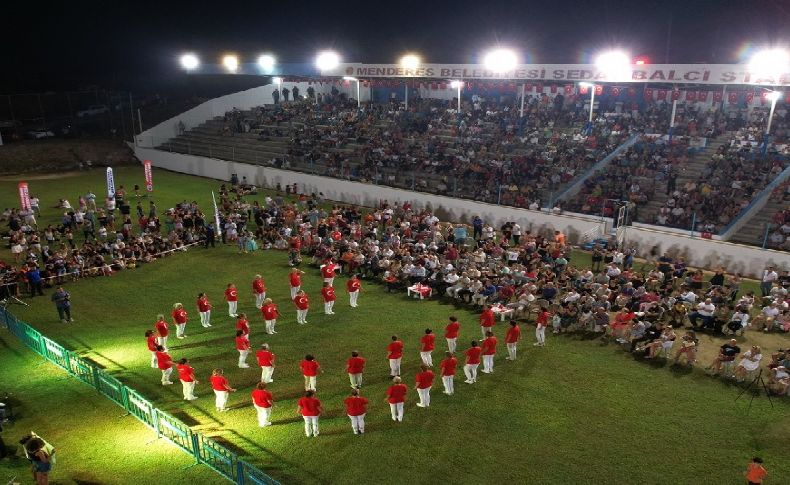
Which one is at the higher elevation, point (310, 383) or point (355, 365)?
point (355, 365)

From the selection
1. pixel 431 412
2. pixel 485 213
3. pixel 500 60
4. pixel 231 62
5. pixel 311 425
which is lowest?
pixel 431 412

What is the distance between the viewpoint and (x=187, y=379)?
1411 centimetres

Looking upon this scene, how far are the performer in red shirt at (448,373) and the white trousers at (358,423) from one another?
243 centimetres

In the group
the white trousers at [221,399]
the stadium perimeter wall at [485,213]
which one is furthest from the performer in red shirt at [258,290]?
the stadium perimeter wall at [485,213]

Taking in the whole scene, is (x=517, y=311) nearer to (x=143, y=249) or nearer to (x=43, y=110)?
(x=143, y=249)

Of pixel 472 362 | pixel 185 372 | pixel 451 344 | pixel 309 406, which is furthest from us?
pixel 451 344

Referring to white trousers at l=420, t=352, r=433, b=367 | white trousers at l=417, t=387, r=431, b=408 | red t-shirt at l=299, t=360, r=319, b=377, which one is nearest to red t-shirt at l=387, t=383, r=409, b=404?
white trousers at l=417, t=387, r=431, b=408

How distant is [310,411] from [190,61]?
4977cm

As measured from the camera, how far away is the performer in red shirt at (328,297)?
1967 cm

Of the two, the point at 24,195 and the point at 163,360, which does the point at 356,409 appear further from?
the point at 24,195

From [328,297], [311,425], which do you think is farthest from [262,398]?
[328,297]

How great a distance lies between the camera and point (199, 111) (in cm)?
5162

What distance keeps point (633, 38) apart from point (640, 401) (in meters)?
38.1

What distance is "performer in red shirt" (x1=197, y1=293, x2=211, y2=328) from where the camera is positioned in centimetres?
1864
